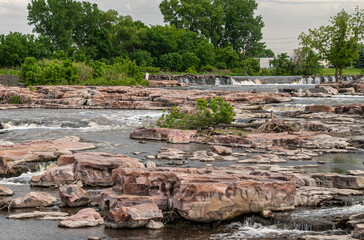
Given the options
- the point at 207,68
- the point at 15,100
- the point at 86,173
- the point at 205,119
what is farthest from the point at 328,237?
the point at 207,68

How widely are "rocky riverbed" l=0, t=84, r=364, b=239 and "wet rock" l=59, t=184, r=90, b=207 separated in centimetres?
2

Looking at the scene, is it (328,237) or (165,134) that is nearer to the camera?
(328,237)

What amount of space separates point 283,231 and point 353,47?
44.1 meters

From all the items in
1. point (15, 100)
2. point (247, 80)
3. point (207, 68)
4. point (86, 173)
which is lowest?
point (86, 173)

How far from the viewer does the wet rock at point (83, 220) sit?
323 inches

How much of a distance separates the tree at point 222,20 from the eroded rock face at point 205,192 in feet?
303

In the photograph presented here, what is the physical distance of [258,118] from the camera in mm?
24172

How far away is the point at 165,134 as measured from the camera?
60.4 ft

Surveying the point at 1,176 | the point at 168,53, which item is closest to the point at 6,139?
the point at 1,176

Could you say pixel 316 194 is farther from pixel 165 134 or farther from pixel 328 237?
pixel 165 134

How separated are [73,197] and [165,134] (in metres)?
9.20

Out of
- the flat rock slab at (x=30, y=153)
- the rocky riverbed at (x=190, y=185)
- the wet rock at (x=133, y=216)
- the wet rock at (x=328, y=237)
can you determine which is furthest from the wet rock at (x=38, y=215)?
the wet rock at (x=328, y=237)

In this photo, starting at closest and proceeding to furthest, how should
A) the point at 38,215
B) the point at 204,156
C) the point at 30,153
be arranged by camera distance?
the point at 38,215, the point at 30,153, the point at 204,156

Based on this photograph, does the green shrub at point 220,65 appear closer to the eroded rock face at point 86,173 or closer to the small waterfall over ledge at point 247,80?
the small waterfall over ledge at point 247,80
